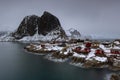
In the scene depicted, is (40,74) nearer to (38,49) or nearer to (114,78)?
(114,78)

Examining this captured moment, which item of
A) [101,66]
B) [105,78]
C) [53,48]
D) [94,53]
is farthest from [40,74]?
[53,48]

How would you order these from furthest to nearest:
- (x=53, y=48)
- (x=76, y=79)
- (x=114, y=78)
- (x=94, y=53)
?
A: 1. (x=53, y=48)
2. (x=94, y=53)
3. (x=76, y=79)
4. (x=114, y=78)

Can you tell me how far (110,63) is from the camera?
297 feet

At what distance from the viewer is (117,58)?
94.5 metres

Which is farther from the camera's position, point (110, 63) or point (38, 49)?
point (38, 49)

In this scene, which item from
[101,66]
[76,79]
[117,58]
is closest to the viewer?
[76,79]

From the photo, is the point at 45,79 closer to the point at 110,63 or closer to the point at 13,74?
the point at 13,74

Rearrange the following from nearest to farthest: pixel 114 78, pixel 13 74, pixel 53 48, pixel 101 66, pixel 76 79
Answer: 1. pixel 114 78
2. pixel 76 79
3. pixel 13 74
4. pixel 101 66
5. pixel 53 48

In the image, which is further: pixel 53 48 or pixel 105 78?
pixel 53 48

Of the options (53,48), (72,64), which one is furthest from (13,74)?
(53,48)

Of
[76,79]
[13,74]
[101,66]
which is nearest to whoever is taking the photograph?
[76,79]

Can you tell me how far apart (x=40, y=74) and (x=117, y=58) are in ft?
127

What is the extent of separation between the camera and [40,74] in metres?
74.3

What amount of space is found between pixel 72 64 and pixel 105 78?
2741cm
